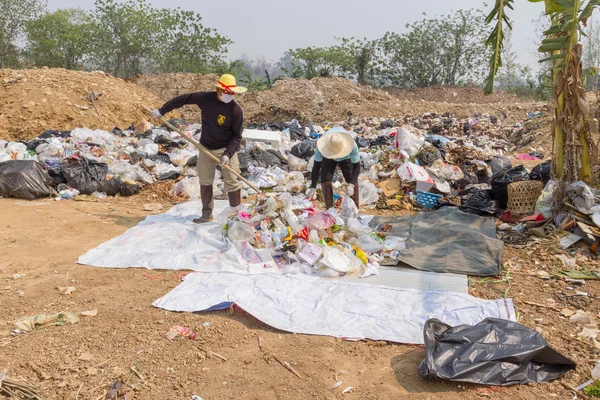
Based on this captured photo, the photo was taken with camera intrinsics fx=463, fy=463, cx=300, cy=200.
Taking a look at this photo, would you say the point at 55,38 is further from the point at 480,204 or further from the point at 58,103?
the point at 480,204

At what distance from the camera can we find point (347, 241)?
4602 millimetres

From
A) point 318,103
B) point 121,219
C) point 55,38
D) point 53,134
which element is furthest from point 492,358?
point 55,38

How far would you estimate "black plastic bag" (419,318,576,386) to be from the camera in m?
2.54

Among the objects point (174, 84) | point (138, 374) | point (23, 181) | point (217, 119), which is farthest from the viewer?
point (174, 84)

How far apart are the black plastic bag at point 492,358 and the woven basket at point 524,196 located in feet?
9.89

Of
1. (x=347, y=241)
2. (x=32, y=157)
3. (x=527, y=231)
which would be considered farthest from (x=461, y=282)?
(x=32, y=157)

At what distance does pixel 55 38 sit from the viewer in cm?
2211

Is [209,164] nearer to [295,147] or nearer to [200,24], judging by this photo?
[295,147]

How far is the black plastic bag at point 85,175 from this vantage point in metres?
6.96

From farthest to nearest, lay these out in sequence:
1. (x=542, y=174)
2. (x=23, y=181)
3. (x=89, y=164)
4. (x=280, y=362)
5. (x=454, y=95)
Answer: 1. (x=454, y=95)
2. (x=89, y=164)
3. (x=23, y=181)
4. (x=542, y=174)
5. (x=280, y=362)

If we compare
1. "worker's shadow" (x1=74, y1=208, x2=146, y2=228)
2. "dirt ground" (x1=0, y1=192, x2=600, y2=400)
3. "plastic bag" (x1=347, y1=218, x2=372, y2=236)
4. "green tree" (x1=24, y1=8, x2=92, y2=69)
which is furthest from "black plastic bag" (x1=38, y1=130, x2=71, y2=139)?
"green tree" (x1=24, y1=8, x2=92, y2=69)

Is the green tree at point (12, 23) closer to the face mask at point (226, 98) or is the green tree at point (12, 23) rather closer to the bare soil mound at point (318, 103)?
the bare soil mound at point (318, 103)

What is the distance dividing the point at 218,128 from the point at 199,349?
2843 millimetres

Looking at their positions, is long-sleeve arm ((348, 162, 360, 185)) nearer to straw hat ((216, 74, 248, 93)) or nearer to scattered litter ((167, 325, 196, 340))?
straw hat ((216, 74, 248, 93))
